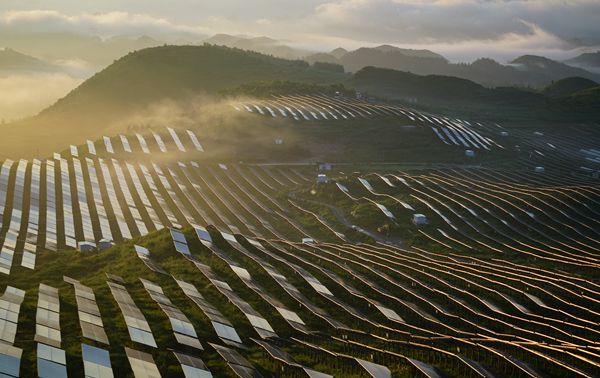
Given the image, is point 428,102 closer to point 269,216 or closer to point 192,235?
point 269,216

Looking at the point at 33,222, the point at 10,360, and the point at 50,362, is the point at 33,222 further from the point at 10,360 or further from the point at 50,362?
the point at 50,362

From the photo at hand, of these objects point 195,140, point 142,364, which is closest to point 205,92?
point 195,140

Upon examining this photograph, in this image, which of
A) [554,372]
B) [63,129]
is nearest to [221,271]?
[554,372]

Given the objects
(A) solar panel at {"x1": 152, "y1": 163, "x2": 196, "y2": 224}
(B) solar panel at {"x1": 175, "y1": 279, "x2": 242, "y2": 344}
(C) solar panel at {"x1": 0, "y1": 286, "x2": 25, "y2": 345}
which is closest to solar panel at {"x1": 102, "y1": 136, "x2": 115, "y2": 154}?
(A) solar panel at {"x1": 152, "y1": 163, "x2": 196, "y2": 224}

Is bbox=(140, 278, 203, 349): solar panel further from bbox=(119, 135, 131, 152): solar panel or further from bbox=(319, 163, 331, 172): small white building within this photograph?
bbox=(119, 135, 131, 152): solar panel

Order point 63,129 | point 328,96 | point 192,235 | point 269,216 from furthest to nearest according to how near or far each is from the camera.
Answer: point 63,129 < point 328,96 < point 269,216 < point 192,235

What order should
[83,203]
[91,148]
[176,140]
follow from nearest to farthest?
[83,203], [91,148], [176,140]

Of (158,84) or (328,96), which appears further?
(158,84)

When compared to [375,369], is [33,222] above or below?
below
